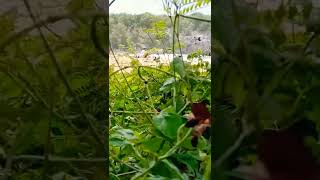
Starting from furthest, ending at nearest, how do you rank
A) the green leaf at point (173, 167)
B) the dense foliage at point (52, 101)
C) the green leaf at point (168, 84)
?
1. the green leaf at point (168, 84)
2. the green leaf at point (173, 167)
3. the dense foliage at point (52, 101)

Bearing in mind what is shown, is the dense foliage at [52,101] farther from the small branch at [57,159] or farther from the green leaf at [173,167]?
the green leaf at [173,167]

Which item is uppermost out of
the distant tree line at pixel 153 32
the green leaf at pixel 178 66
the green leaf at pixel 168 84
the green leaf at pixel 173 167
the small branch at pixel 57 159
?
the distant tree line at pixel 153 32

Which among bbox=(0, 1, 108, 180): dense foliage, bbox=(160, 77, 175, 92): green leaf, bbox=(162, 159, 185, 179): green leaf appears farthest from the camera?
bbox=(160, 77, 175, 92): green leaf

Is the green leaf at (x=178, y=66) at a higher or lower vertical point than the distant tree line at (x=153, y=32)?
lower

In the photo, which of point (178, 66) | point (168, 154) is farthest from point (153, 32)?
point (168, 154)

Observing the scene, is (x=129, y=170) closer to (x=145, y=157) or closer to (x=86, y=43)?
(x=145, y=157)

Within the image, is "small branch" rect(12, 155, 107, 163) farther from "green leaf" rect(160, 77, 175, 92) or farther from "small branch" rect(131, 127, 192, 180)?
"green leaf" rect(160, 77, 175, 92)

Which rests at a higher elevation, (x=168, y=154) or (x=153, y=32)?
(x=153, y=32)

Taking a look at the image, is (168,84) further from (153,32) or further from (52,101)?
(52,101)

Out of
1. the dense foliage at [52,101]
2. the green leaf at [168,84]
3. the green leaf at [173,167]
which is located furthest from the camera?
the green leaf at [168,84]

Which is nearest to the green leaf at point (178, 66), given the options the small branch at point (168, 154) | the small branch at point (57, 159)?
the small branch at point (168, 154)

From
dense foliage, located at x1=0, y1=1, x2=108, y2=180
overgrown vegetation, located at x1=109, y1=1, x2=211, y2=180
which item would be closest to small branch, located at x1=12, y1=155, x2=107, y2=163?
dense foliage, located at x1=0, y1=1, x2=108, y2=180

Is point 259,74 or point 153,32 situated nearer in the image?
point 259,74

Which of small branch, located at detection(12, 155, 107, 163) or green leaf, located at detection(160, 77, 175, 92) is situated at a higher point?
green leaf, located at detection(160, 77, 175, 92)
